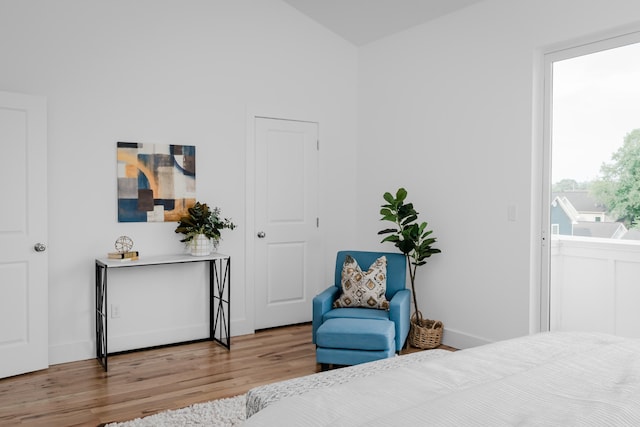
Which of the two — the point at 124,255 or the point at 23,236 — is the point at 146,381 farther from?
the point at 23,236

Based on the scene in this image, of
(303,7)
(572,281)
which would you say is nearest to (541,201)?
(572,281)

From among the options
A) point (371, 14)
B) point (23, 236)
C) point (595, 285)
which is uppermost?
point (371, 14)

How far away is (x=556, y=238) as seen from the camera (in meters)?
3.92

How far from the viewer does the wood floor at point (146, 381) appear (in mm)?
3125

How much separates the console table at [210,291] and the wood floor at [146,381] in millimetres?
159

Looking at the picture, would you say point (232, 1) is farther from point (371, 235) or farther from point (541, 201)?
point (541, 201)

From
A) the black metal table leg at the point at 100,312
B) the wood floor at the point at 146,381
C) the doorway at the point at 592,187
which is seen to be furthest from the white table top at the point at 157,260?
the doorway at the point at 592,187

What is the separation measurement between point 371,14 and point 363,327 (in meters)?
3.05

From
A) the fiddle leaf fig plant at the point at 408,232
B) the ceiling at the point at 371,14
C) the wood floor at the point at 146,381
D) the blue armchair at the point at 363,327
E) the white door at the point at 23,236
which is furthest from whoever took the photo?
the ceiling at the point at 371,14

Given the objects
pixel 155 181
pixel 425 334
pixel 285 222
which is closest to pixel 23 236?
pixel 155 181

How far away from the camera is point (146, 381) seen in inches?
144

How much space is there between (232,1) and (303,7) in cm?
73

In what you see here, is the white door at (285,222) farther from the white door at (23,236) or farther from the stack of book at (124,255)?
the white door at (23,236)

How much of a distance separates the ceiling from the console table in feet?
8.59
